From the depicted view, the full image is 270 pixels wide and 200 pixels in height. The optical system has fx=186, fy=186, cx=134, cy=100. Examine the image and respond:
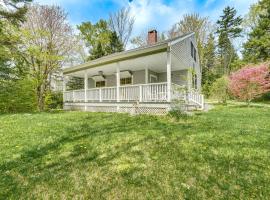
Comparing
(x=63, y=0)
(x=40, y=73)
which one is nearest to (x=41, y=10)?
(x=63, y=0)

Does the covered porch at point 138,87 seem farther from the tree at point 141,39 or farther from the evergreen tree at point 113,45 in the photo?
the tree at point 141,39

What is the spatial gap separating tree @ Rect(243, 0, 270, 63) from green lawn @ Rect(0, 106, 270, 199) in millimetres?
22126

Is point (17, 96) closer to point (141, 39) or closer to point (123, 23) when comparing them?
point (141, 39)

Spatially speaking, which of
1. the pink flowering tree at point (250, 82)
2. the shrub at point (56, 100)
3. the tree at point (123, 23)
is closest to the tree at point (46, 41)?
the shrub at point (56, 100)

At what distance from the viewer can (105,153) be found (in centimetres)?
400

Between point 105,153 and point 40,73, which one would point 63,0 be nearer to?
point 40,73

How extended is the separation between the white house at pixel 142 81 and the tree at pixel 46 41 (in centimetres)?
322

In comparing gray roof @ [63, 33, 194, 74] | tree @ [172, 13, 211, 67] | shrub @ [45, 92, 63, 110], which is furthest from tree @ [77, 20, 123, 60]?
gray roof @ [63, 33, 194, 74]

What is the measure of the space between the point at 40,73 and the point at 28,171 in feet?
47.3

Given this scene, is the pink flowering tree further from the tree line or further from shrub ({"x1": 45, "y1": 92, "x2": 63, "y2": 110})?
shrub ({"x1": 45, "y1": 92, "x2": 63, "y2": 110})

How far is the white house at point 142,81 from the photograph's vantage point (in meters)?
8.69

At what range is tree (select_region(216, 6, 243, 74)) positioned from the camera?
34219 mm

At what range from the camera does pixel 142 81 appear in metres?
13.5

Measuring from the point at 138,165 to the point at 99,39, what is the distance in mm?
26523
